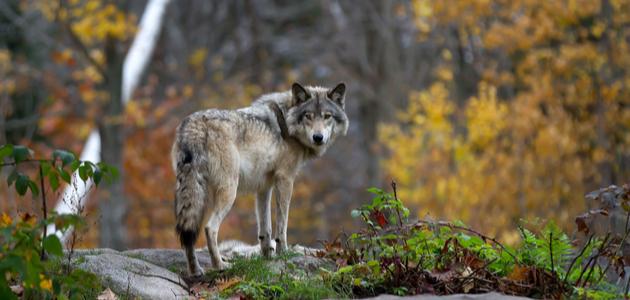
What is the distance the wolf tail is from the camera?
280 inches

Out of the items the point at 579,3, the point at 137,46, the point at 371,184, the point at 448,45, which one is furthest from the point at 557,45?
the point at 137,46

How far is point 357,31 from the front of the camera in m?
26.5

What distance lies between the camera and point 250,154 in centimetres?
798

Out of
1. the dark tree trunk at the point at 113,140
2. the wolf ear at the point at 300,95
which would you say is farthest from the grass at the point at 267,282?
the dark tree trunk at the point at 113,140

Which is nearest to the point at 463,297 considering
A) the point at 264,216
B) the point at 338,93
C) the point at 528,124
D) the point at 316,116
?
the point at 264,216

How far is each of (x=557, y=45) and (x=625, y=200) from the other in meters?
14.1

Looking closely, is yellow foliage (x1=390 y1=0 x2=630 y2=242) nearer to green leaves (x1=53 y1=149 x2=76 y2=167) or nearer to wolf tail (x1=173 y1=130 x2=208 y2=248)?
wolf tail (x1=173 y1=130 x2=208 y2=248)

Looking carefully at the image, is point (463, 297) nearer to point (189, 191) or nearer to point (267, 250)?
point (189, 191)

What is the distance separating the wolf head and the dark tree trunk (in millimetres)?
9822

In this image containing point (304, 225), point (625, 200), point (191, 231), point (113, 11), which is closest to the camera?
point (625, 200)

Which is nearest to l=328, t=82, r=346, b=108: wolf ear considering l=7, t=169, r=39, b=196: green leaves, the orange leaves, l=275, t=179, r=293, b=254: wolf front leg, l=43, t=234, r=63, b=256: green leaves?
l=275, t=179, r=293, b=254: wolf front leg

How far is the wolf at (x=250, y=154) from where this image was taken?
7285 millimetres

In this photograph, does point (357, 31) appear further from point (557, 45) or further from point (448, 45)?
point (557, 45)

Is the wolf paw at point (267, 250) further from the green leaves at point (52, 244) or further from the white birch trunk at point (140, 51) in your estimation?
the white birch trunk at point (140, 51)
